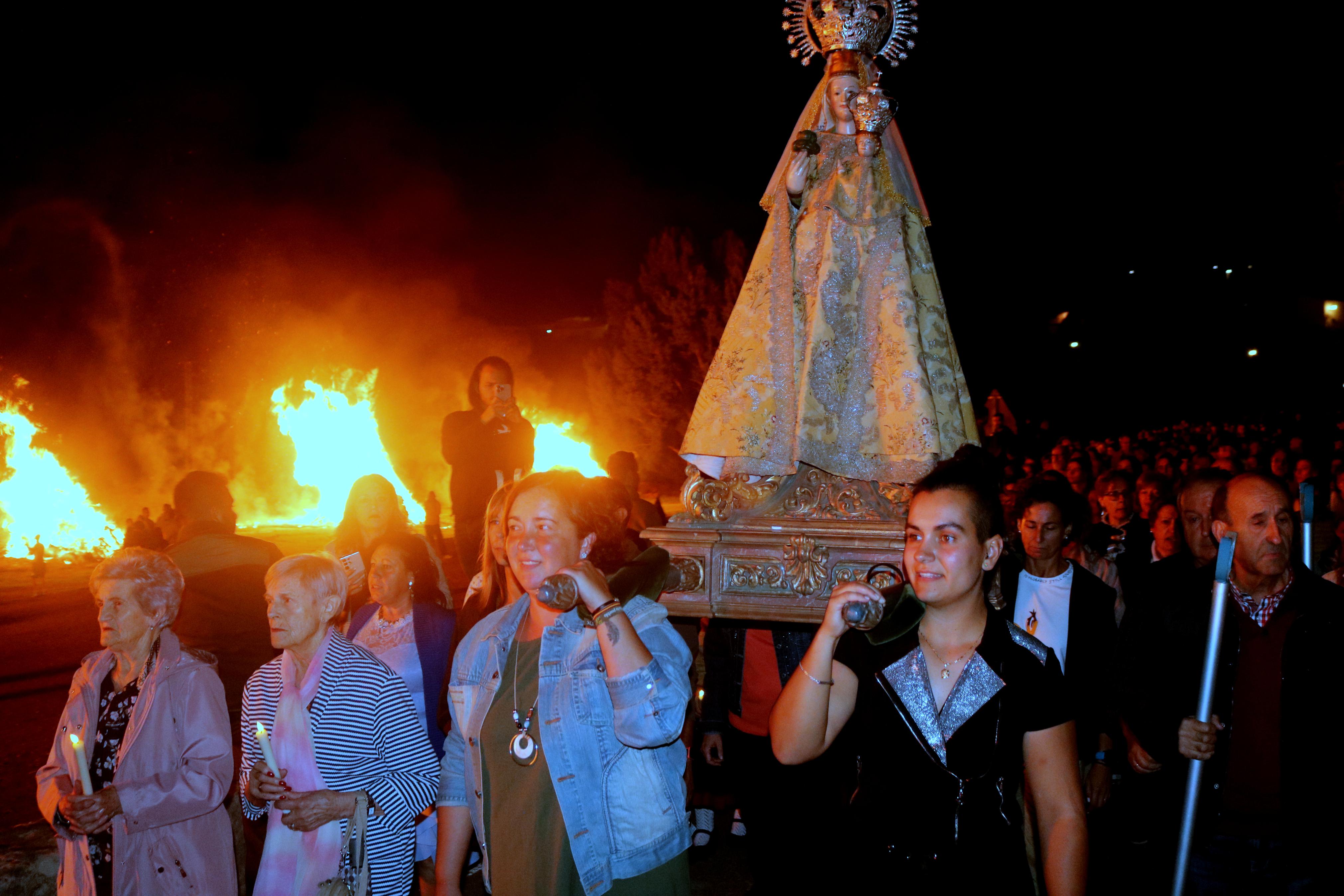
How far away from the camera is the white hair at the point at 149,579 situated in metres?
3.57

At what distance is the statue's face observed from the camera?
352 cm

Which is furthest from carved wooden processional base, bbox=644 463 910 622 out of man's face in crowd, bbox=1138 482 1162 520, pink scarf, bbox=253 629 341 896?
man's face in crowd, bbox=1138 482 1162 520

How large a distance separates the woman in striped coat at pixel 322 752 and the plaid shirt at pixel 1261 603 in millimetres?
3114

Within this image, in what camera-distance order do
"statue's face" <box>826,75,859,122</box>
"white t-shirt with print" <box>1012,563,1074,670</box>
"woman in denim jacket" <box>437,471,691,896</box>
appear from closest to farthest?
"woman in denim jacket" <box>437,471,691,896</box> → "statue's face" <box>826,75,859,122</box> → "white t-shirt with print" <box>1012,563,1074,670</box>

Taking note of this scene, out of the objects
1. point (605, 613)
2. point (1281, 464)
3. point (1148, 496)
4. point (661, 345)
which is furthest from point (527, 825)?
point (661, 345)

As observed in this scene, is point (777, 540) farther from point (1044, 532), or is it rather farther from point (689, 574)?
point (1044, 532)

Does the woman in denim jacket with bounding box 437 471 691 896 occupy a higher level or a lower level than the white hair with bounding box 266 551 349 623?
lower

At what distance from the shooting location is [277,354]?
887 inches

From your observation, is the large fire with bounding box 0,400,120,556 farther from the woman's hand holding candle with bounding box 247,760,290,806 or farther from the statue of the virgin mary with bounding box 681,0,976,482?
the statue of the virgin mary with bounding box 681,0,976,482

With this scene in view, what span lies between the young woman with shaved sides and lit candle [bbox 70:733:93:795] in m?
2.44

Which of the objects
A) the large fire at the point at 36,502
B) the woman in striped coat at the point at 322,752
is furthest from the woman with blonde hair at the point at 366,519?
the large fire at the point at 36,502

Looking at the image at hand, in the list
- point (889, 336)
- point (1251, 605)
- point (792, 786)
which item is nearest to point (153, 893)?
point (792, 786)

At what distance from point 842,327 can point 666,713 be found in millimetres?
1621

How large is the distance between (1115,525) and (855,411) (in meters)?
4.60
